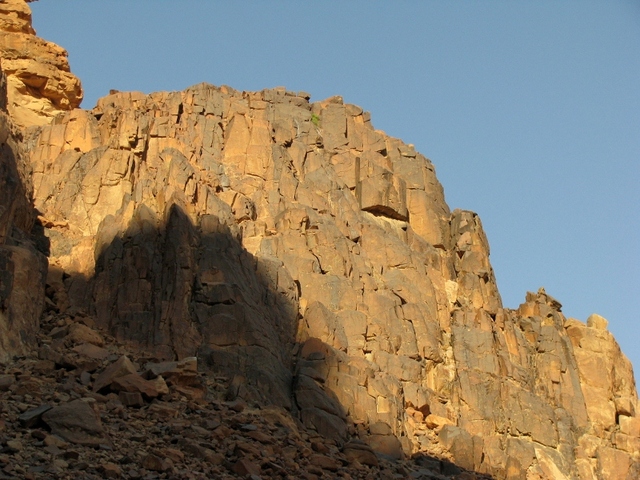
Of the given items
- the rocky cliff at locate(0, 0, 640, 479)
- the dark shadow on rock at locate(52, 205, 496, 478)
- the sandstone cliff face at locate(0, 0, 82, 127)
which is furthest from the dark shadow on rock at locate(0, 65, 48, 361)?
the sandstone cliff face at locate(0, 0, 82, 127)

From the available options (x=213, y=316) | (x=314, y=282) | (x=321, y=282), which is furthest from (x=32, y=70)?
(x=213, y=316)

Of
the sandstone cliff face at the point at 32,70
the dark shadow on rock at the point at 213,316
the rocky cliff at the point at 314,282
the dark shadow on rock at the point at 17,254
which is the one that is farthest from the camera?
the sandstone cliff face at the point at 32,70

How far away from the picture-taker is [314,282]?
1748 inches

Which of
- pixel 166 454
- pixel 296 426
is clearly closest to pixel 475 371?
pixel 296 426

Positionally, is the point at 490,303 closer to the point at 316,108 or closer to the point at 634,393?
the point at 634,393

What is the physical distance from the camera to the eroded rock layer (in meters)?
37.2

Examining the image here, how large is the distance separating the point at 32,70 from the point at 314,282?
2488 centimetres

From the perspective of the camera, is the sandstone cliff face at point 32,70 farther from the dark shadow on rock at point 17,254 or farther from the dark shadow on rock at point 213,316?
the dark shadow on rock at point 213,316

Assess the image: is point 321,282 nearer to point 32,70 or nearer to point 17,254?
point 17,254

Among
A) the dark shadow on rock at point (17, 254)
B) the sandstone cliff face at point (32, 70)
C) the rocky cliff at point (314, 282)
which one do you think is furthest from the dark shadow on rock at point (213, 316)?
the sandstone cliff face at point (32, 70)

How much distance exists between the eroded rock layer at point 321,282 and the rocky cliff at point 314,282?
9 centimetres

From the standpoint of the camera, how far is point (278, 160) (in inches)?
2058

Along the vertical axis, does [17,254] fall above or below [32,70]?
below

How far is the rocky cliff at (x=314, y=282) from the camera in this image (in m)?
36.8
